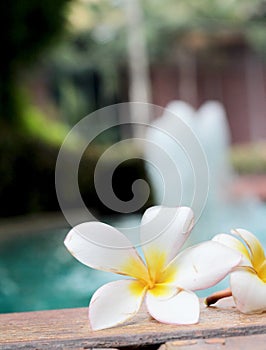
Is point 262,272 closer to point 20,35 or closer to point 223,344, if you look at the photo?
point 223,344

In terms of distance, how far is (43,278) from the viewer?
243cm

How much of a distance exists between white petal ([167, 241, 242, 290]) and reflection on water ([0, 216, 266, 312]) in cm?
96

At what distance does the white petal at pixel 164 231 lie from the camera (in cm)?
51

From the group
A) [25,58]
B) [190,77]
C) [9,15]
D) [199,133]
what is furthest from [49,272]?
[190,77]

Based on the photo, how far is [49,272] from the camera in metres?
2.54

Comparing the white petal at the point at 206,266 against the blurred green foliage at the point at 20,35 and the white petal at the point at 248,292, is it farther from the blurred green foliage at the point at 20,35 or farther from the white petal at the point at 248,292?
the blurred green foliage at the point at 20,35

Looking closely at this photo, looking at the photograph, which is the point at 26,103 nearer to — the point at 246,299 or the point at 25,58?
the point at 25,58

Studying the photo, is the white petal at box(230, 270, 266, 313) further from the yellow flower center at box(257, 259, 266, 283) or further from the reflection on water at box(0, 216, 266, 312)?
the reflection on water at box(0, 216, 266, 312)

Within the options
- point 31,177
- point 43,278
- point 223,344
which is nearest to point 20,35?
point 31,177

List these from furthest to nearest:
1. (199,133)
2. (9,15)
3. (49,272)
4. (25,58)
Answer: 1. (25,58)
2. (9,15)
3. (199,133)
4. (49,272)

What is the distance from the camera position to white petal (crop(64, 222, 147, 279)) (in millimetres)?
502

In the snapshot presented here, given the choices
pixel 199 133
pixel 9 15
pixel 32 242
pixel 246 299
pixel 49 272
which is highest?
pixel 9 15

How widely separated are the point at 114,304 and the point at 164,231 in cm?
8

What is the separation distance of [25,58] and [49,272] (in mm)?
4289
